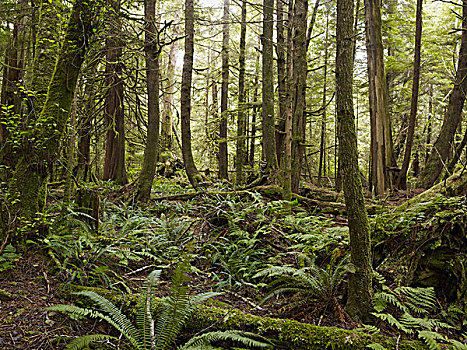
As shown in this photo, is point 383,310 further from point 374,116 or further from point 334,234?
point 374,116

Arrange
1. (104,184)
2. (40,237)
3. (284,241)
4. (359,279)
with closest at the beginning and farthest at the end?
1. (359,279)
2. (40,237)
3. (284,241)
4. (104,184)

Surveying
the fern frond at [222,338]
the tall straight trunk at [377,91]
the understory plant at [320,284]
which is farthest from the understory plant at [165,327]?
A: the tall straight trunk at [377,91]

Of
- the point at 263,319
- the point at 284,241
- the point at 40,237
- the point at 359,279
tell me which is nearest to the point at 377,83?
the point at 284,241

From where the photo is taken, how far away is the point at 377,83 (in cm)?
823

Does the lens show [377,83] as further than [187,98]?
No

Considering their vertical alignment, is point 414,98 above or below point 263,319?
above

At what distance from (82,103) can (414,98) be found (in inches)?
344

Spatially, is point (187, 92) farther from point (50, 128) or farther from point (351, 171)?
point (351, 171)

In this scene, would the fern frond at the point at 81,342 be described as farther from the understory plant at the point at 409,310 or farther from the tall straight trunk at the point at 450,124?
the tall straight trunk at the point at 450,124

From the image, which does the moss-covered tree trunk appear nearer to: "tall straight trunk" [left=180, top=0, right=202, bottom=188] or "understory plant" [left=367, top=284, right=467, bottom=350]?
"understory plant" [left=367, top=284, right=467, bottom=350]

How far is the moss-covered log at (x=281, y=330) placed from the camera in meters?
2.74

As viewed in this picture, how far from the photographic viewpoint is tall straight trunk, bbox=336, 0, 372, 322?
321 cm

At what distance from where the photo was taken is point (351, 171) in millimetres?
3275

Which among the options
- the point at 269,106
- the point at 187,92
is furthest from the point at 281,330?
the point at 187,92
